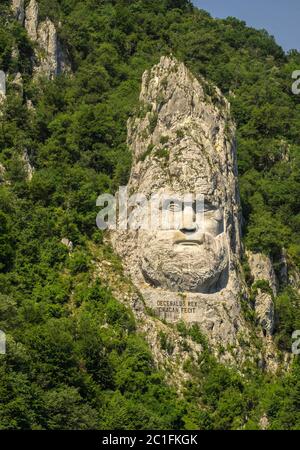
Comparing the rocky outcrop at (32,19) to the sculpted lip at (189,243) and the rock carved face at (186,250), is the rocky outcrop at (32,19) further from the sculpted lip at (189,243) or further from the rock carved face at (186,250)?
the sculpted lip at (189,243)

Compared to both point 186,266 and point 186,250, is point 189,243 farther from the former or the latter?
point 186,266

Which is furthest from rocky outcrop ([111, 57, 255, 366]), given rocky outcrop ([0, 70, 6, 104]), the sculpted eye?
rocky outcrop ([0, 70, 6, 104])

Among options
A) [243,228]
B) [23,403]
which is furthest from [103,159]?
[23,403]

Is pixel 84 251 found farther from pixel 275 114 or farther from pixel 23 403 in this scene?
pixel 275 114

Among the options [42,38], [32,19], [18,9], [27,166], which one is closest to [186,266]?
[27,166]

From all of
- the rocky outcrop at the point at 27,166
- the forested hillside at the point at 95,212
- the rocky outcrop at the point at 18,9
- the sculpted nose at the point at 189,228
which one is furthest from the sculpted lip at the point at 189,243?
the rocky outcrop at the point at 18,9
